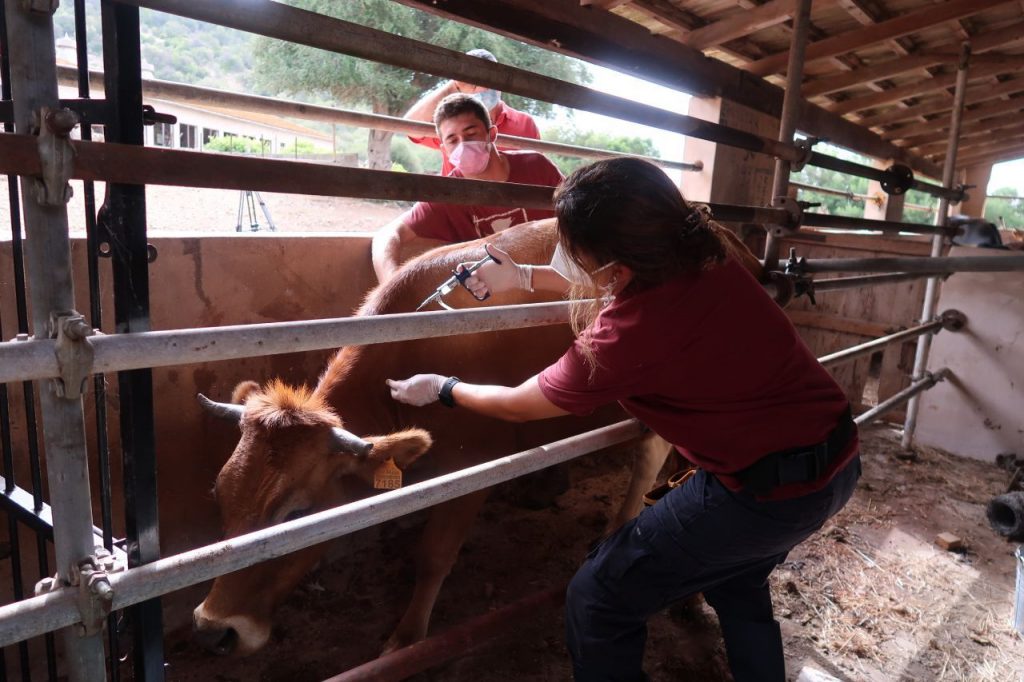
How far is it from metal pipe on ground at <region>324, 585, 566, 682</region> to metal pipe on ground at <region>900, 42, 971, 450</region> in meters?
4.45

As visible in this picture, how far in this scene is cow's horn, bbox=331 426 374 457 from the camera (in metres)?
2.23

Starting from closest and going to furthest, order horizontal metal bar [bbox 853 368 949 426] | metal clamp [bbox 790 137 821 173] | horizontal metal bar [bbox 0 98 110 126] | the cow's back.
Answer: horizontal metal bar [bbox 0 98 110 126] < the cow's back < metal clamp [bbox 790 137 821 173] < horizontal metal bar [bbox 853 368 949 426]

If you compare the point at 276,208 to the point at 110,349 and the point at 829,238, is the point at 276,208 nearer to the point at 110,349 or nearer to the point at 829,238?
the point at 829,238

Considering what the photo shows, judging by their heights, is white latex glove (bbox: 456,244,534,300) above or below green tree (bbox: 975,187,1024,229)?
below

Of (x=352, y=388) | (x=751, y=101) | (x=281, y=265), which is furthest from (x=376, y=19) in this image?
(x=352, y=388)

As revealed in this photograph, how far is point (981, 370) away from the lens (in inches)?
229

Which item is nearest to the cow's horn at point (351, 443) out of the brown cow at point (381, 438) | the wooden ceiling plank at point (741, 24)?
the brown cow at point (381, 438)

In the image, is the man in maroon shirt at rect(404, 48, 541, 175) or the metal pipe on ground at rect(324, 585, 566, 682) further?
the man in maroon shirt at rect(404, 48, 541, 175)

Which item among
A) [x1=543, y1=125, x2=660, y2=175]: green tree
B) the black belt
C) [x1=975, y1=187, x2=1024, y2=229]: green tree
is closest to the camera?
the black belt

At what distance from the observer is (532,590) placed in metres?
3.50

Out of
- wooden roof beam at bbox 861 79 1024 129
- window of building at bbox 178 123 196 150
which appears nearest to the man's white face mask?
wooden roof beam at bbox 861 79 1024 129

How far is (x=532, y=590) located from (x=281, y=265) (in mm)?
2186

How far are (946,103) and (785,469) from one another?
7.26 meters

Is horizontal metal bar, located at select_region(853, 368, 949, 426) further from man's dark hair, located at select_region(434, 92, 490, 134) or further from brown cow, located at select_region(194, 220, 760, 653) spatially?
man's dark hair, located at select_region(434, 92, 490, 134)
